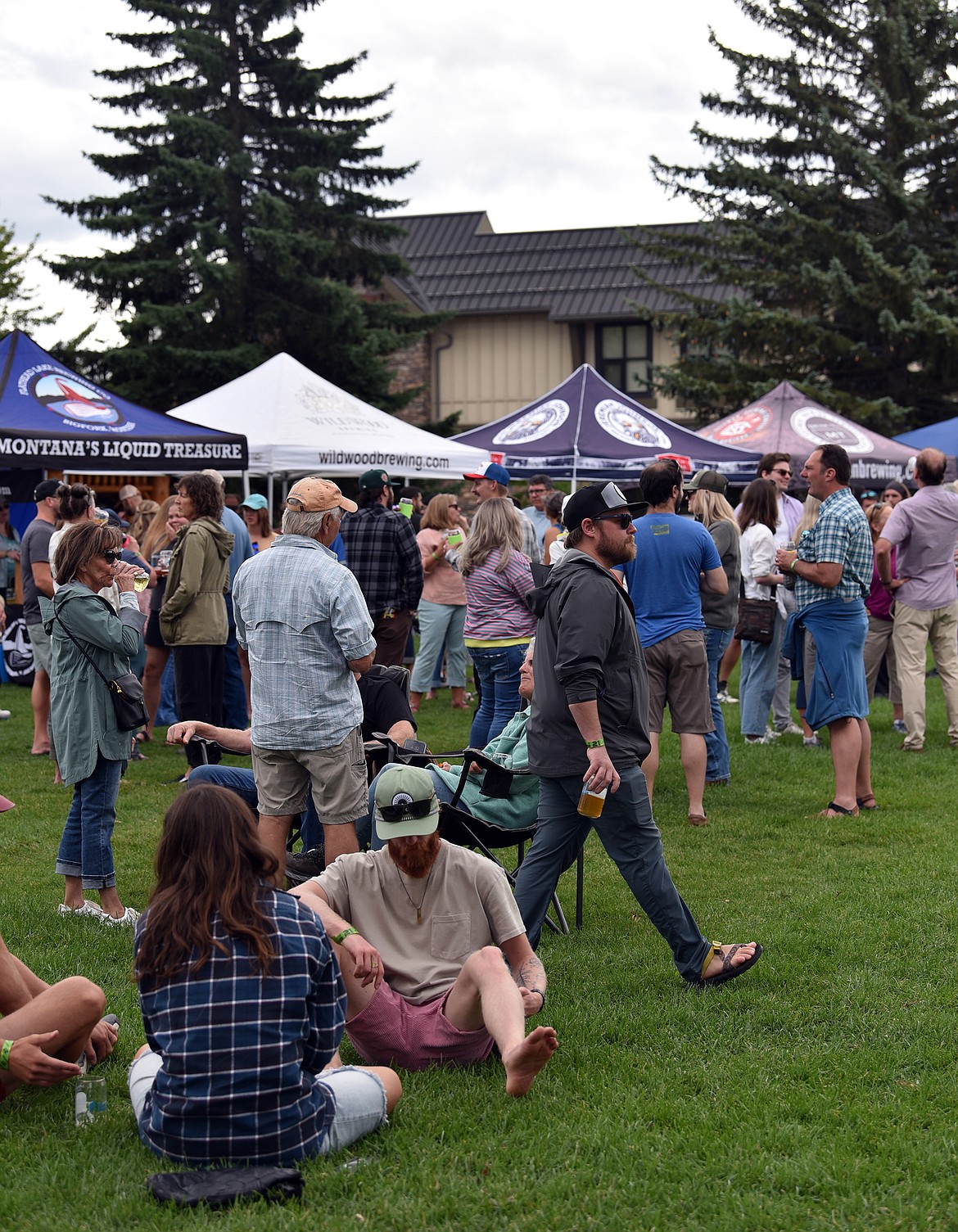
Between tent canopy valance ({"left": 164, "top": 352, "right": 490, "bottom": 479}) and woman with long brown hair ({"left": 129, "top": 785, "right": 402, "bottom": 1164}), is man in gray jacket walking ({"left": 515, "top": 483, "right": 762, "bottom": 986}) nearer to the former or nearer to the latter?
woman with long brown hair ({"left": 129, "top": 785, "right": 402, "bottom": 1164})

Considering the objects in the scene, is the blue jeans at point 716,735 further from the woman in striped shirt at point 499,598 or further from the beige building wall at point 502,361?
the beige building wall at point 502,361

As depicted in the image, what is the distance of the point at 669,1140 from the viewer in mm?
3750

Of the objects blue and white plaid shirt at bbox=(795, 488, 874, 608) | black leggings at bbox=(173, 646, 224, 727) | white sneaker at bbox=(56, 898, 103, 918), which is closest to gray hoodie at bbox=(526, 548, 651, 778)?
white sneaker at bbox=(56, 898, 103, 918)

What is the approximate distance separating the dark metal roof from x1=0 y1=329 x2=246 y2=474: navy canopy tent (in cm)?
2031

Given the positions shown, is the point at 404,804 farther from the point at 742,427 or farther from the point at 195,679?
the point at 742,427

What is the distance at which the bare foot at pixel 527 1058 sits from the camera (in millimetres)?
3670

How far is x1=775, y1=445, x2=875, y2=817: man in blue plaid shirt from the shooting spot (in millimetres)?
7699

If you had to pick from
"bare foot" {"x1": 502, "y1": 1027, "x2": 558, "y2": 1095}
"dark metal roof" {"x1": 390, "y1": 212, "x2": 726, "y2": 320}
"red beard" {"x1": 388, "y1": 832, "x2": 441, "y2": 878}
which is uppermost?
"dark metal roof" {"x1": 390, "y1": 212, "x2": 726, "y2": 320}

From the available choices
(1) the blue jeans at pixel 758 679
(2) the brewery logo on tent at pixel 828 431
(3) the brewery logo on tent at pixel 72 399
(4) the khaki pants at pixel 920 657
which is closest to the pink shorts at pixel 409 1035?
(1) the blue jeans at pixel 758 679

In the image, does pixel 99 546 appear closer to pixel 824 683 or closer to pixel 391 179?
pixel 824 683

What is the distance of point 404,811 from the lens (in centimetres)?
412

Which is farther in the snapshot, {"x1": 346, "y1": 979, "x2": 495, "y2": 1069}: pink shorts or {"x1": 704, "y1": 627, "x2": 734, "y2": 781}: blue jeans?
{"x1": 704, "y1": 627, "x2": 734, "y2": 781}: blue jeans

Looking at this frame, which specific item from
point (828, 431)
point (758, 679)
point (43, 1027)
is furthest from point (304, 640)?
point (828, 431)

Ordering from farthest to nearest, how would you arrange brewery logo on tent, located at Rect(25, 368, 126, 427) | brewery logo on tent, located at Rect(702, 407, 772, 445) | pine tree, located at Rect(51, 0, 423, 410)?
pine tree, located at Rect(51, 0, 423, 410)
brewery logo on tent, located at Rect(702, 407, 772, 445)
brewery logo on tent, located at Rect(25, 368, 126, 427)
